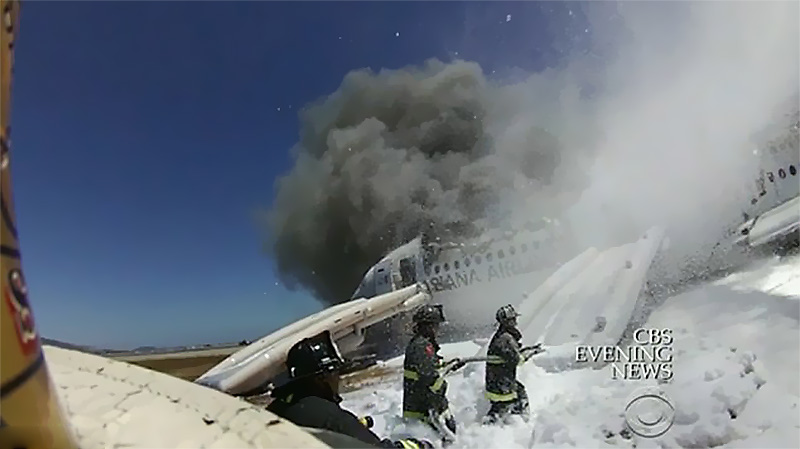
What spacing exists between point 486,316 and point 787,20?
2.12 ft

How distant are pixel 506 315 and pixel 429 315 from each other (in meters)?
0.12

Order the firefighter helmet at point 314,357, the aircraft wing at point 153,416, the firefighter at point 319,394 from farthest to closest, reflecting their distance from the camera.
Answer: the firefighter helmet at point 314,357 → the firefighter at point 319,394 → the aircraft wing at point 153,416

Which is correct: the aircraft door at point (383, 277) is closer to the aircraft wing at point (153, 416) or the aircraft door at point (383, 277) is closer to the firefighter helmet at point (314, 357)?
the firefighter helmet at point (314, 357)

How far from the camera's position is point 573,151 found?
41.9 inches

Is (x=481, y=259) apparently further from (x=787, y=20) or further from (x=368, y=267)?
(x=787, y=20)

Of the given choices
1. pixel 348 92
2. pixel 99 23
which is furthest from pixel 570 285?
pixel 99 23

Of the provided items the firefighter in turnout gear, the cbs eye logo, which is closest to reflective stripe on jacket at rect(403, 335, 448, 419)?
the firefighter in turnout gear

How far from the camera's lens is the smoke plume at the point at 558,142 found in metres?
1.04

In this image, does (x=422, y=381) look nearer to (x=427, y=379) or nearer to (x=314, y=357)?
(x=427, y=379)

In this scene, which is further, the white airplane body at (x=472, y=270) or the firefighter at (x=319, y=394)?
the white airplane body at (x=472, y=270)

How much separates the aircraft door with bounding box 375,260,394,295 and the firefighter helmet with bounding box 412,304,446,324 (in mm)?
62

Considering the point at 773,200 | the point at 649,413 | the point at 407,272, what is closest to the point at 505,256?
the point at 407,272

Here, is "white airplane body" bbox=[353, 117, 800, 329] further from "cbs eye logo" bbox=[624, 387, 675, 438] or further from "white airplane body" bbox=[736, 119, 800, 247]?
"cbs eye logo" bbox=[624, 387, 675, 438]

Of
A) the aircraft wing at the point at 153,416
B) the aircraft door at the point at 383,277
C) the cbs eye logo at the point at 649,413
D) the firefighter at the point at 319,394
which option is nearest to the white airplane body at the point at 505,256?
the aircraft door at the point at 383,277
